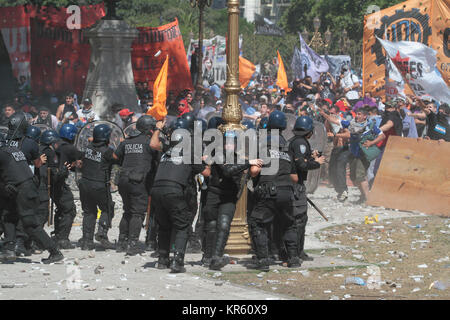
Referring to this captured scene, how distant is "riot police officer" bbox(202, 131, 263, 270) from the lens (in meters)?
10.7

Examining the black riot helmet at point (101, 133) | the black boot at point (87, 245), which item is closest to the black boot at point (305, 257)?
the black boot at point (87, 245)

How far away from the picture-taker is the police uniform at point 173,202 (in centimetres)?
1055

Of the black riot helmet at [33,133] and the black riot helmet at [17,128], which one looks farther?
the black riot helmet at [33,133]

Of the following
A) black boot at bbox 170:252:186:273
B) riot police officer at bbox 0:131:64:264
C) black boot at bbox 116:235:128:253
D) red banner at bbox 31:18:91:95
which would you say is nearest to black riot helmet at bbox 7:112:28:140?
riot police officer at bbox 0:131:64:264

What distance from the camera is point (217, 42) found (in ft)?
92.6

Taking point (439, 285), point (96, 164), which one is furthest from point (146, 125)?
point (439, 285)

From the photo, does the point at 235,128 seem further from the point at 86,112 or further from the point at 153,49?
the point at 153,49

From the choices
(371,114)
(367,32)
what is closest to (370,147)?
(371,114)

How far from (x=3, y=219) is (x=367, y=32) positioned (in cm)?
1235

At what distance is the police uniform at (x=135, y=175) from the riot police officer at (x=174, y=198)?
1267mm

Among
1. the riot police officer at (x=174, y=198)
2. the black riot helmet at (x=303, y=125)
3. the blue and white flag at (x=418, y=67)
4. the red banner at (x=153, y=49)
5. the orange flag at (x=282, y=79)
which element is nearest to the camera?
the riot police officer at (x=174, y=198)

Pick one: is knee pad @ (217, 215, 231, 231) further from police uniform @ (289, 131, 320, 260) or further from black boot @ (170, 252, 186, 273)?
police uniform @ (289, 131, 320, 260)

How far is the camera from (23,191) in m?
11.0

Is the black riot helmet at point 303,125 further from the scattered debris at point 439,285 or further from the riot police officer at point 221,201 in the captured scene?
the scattered debris at point 439,285
